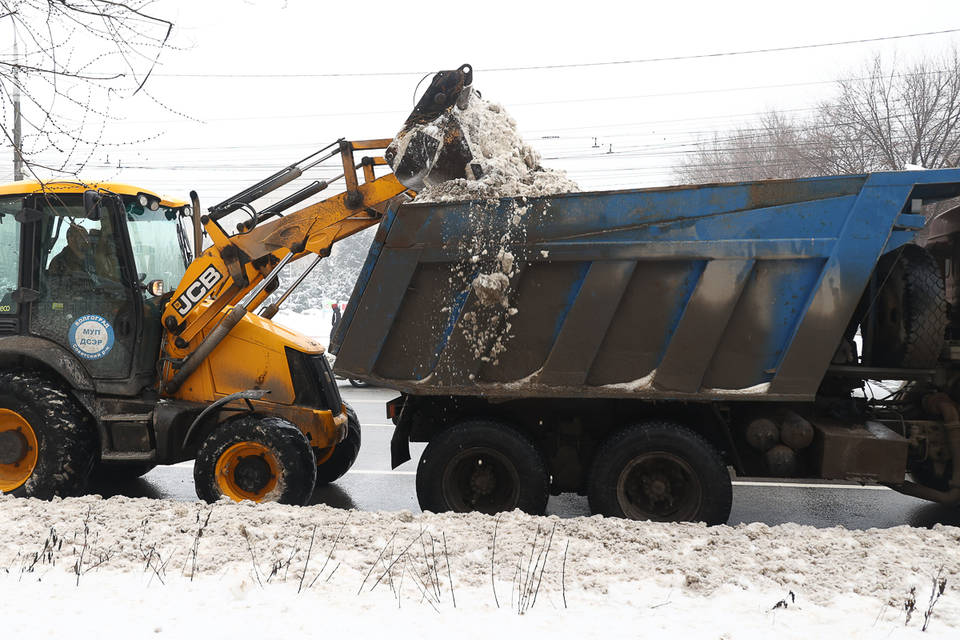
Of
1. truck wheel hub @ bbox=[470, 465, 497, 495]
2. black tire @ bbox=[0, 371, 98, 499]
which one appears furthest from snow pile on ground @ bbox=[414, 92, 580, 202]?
black tire @ bbox=[0, 371, 98, 499]

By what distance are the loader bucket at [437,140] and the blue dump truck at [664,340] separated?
1.15 ft

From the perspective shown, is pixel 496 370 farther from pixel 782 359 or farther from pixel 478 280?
pixel 782 359

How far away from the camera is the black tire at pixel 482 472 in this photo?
569 cm

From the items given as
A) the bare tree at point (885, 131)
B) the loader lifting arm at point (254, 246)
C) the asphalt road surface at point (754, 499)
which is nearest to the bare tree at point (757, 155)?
the bare tree at point (885, 131)

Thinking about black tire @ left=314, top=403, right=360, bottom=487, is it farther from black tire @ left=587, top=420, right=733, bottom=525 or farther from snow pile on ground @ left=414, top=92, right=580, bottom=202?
black tire @ left=587, top=420, right=733, bottom=525

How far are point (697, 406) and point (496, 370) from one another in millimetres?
1463

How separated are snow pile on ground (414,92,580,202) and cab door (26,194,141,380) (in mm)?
2513

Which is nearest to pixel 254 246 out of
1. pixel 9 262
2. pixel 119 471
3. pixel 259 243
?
pixel 259 243

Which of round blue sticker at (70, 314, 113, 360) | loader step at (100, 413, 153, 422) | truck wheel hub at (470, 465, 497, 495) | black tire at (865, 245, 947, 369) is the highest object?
black tire at (865, 245, 947, 369)

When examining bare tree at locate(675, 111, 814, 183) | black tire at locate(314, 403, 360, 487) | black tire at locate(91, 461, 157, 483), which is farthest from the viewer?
bare tree at locate(675, 111, 814, 183)

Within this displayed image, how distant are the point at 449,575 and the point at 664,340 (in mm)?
2212

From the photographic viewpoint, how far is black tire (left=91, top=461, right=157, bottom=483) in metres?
7.48

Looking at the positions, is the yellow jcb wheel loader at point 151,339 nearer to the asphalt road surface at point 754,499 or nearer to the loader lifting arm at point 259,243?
the loader lifting arm at point 259,243

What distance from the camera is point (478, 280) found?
5520mm
